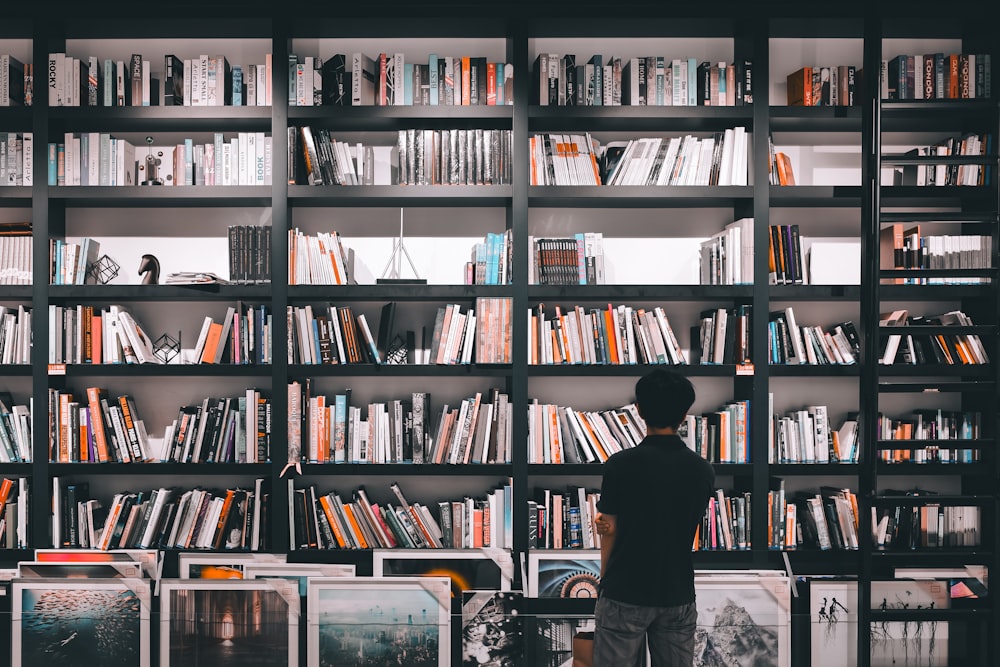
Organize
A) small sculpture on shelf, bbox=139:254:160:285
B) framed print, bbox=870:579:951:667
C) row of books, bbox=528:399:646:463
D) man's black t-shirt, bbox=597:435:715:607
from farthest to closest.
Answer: small sculpture on shelf, bbox=139:254:160:285 → row of books, bbox=528:399:646:463 → framed print, bbox=870:579:951:667 → man's black t-shirt, bbox=597:435:715:607

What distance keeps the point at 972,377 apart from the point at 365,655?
9.79 ft

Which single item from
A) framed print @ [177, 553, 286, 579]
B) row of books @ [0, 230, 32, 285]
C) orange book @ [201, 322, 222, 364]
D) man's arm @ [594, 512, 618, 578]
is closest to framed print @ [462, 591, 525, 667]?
man's arm @ [594, 512, 618, 578]

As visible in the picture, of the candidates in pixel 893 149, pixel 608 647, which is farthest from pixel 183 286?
pixel 893 149

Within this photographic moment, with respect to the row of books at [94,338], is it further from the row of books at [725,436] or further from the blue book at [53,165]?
the row of books at [725,436]

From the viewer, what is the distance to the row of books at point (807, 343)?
11.8 ft

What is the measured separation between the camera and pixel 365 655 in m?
2.54

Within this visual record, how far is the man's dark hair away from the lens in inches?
84.1

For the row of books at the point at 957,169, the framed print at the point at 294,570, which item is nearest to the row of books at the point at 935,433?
the row of books at the point at 957,169

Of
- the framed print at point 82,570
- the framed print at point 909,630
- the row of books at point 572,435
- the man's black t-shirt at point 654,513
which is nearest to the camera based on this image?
the man's black t-shirt at point 654,513

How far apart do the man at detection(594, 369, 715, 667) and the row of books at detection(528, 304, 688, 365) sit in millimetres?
1394

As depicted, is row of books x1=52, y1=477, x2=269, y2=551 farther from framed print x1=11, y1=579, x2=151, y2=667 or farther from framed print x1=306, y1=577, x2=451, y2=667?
framed print x1=306, y1=577, x2=451, y2=667

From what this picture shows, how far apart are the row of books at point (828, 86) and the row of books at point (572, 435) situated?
5.54 feet

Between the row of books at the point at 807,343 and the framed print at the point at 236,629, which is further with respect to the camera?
the row of books at the point at 807,343

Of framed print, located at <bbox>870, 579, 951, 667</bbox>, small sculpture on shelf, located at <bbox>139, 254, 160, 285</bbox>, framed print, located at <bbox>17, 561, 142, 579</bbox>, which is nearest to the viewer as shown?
framed print, located at <bbox>870, 579, 951, 667</bbox>
